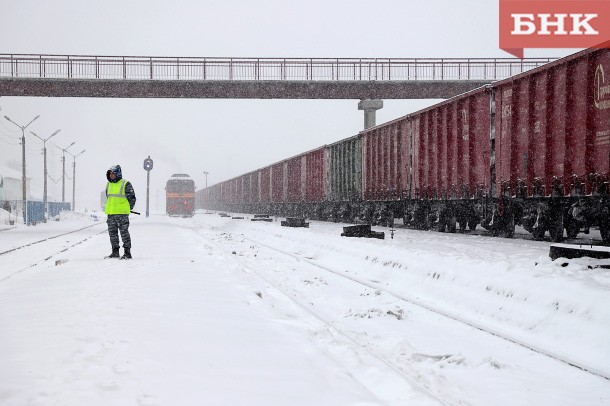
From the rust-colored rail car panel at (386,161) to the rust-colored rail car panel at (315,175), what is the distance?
552 centimetres

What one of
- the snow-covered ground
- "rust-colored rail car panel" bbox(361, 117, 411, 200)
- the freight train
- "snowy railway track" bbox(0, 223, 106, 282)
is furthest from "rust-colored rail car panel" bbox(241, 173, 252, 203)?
the snow-covered ground

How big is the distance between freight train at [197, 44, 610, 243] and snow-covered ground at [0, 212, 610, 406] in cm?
274

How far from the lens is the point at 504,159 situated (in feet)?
44.6

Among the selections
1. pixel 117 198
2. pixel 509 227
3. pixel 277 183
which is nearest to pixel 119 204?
pixel 117 198

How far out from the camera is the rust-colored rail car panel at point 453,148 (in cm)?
1459

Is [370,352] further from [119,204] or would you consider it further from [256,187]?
[256,187]

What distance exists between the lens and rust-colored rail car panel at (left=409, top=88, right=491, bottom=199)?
574 inches

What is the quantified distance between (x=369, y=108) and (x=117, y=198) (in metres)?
21.2

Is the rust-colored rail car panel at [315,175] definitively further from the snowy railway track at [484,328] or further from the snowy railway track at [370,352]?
the snowy railway track at [370,352]

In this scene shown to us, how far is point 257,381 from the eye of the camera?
3.50m

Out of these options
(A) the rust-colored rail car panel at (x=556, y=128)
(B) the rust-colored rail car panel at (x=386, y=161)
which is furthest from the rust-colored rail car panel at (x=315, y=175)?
(A) the rust-colored rail car panel at (x=556, y=128)

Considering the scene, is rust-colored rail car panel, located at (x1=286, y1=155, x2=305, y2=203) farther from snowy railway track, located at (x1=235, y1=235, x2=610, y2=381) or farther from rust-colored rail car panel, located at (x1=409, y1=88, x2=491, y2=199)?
snowy railway track, located at (x1=235, y1=235, x2=610, y2=381)

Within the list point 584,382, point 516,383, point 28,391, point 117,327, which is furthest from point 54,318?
point 584,382

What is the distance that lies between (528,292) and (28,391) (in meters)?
5.53
